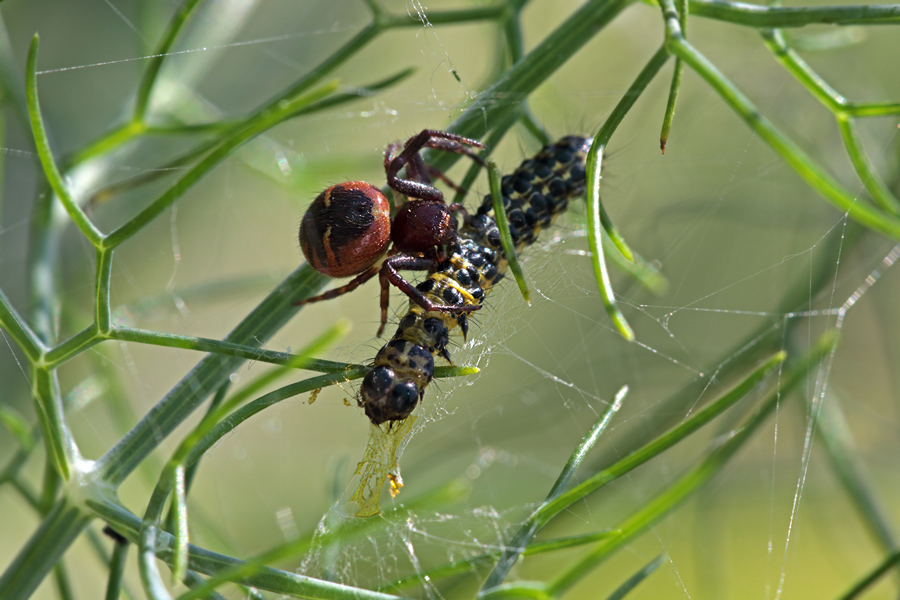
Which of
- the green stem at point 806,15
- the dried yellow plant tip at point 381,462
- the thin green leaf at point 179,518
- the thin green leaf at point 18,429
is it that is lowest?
the thin green leaf at point 179,518

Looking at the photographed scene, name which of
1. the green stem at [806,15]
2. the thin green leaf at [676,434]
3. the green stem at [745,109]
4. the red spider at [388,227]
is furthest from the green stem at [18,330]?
the green stem at [806,15]

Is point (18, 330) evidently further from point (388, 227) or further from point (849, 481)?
point (849, 481)

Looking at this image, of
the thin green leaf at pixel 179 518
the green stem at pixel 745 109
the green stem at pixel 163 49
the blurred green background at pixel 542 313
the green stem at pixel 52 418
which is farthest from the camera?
the blurred green background at pixel 542 313

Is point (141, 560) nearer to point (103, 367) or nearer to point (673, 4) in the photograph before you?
point (673, 4)

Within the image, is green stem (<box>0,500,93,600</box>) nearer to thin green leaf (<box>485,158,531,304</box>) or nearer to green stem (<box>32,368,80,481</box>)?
green stem (<box>32,368,80,481</box>)

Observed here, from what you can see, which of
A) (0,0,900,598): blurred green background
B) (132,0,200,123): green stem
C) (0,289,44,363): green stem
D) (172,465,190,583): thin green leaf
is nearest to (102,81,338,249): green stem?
(0,289,44,363): green stem

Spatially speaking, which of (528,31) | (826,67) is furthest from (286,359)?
(528,31)

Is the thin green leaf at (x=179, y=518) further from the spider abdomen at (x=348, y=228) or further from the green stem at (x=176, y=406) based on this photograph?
the spider abdomen at (x=348, y=228)
